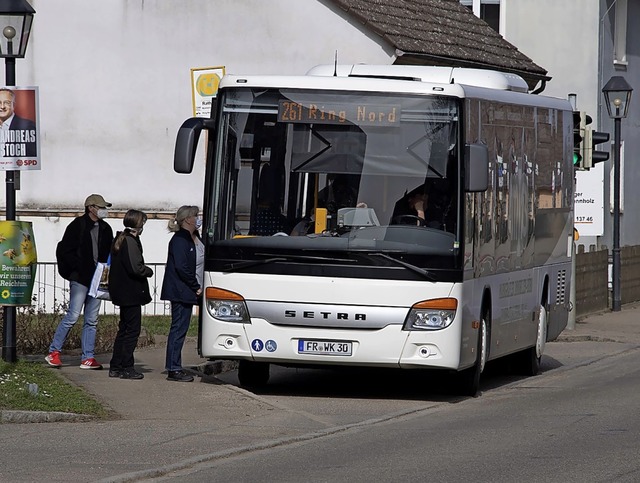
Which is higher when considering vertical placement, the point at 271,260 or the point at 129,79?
the point at 129,79

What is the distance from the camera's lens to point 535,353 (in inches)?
701

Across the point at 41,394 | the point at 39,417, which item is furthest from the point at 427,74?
the point at 39,417

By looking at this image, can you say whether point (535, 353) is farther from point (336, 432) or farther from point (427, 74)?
point (336, 432)

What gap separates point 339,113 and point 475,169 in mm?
1422

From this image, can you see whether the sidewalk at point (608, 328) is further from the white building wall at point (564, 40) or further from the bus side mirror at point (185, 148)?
the bus side mirror at point (185, 148)

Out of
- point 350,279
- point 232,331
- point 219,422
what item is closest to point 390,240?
point 350,279

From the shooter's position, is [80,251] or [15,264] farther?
[80,251]

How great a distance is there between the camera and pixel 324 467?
10.1 metres

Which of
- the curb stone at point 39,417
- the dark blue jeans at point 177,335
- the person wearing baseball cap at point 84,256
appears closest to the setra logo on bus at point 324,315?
the dark blue jeans at point 177,335

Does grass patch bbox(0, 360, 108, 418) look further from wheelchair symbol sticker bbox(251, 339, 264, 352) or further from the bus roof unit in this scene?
the bus roof unit

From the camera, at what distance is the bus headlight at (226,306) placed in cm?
1405

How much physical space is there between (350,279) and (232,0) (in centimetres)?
1242

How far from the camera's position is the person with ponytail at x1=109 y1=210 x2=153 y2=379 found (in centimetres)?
1480

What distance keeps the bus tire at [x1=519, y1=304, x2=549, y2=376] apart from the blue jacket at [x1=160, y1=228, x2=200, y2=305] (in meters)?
4.73
